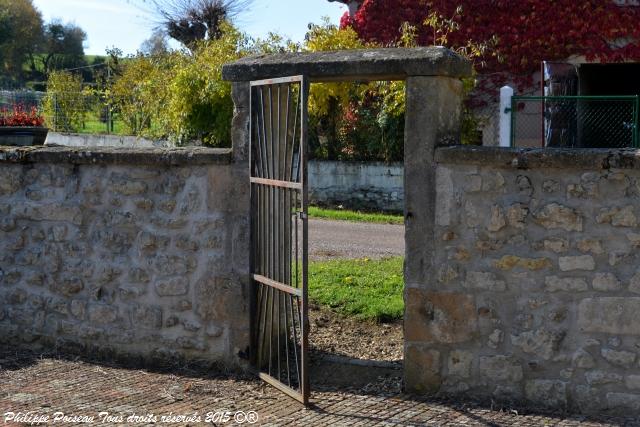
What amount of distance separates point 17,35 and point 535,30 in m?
39.9

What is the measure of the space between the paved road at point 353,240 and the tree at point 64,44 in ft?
135

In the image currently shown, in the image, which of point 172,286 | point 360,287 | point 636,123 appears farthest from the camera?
point 636,123

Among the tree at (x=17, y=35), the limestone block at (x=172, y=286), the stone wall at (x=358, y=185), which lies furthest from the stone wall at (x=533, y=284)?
the tree at (x=17, y=35)

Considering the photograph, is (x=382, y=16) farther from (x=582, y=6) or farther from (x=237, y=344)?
(x=237, y=344)

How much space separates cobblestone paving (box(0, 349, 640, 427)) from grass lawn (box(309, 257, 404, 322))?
180 cm

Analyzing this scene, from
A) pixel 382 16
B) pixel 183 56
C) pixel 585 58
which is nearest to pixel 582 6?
pixel 585 58

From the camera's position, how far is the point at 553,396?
5.40 meters

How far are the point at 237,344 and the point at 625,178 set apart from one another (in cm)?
290

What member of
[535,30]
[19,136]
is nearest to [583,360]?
[19,136]

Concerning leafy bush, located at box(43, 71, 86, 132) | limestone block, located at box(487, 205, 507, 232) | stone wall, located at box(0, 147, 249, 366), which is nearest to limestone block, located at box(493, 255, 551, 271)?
limestone block, located at box(487, 205, 507, 232)

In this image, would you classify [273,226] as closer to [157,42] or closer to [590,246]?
[590,246]

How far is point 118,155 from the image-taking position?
6.59 metres

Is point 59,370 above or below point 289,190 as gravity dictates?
below

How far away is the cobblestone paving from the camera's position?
17.4 feet
